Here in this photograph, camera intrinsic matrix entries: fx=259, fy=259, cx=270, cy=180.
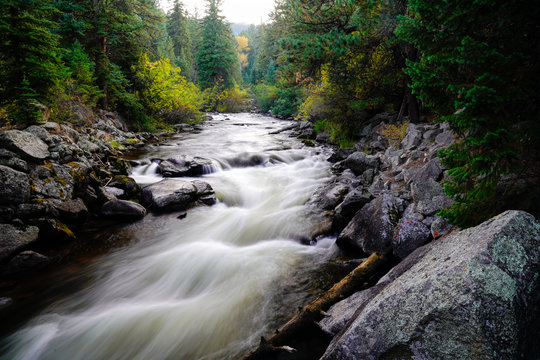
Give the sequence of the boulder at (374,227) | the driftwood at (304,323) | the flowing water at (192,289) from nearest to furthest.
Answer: the driftwood at (304,323), the flowing water at (192,289), the boulder at (374,227)

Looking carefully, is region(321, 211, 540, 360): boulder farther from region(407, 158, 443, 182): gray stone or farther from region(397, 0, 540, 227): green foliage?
region(407, 158, 443, 182): gray stone

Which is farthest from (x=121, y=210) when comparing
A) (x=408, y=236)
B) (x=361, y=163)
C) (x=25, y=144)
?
(x=361, y=163)

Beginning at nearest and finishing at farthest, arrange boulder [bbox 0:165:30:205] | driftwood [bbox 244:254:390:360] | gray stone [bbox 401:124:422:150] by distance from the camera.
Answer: driftwood [bbox 244:254:390:360] < boulder [bbox 0:165:30:205] < gray stone [bbox 401:124:422:150]

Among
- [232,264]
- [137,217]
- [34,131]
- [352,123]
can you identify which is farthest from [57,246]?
[352,123]

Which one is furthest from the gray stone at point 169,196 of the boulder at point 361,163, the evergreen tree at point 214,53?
the evergreen tree at point 214,53

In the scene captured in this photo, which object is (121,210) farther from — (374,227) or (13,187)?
(374,227)

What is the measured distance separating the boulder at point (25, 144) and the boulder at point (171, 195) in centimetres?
252

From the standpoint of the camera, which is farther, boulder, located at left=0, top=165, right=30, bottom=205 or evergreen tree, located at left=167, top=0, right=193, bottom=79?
evergreen tree, located at left=167, top=0, right=193, bottom=79

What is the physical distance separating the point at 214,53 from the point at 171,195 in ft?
132

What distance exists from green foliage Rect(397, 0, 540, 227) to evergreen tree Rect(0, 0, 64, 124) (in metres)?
8.93

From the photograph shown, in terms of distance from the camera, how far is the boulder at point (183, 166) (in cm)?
978

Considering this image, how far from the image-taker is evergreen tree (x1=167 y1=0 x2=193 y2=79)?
1813 inches

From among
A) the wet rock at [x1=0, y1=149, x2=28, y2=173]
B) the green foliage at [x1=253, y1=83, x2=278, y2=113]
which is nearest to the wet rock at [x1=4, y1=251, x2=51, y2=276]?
the wet rock at [x1=0, y1=149, x2=28, y2=173]

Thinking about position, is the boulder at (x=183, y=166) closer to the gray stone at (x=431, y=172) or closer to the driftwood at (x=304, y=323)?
the gray stone at (x=431, y=172)
